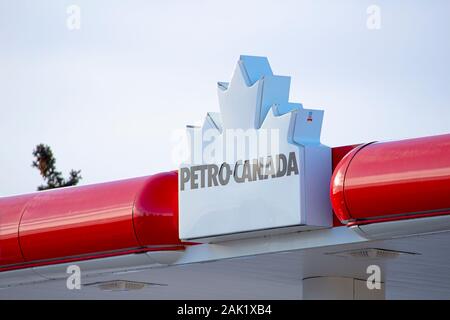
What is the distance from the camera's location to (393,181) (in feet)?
44.9

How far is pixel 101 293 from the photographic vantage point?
2017cm

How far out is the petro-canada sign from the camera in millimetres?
14578

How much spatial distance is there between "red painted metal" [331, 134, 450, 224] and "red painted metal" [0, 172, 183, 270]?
2.66 metres

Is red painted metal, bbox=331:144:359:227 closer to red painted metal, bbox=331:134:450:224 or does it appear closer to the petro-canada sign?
the petro-canada sign

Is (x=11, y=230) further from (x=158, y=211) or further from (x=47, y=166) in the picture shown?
(x=47, y=166)

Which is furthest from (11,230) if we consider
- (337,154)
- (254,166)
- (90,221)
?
(337,154)

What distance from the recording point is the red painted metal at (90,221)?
52.8ft

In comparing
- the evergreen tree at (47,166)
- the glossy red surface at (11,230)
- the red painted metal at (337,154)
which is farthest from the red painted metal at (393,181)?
the evergreen tree at (47,166)

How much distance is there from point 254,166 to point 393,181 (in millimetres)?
1883

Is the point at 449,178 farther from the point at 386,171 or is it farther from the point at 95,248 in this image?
the point at 95,248

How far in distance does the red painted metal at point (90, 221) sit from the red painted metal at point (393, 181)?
2.66 metres
